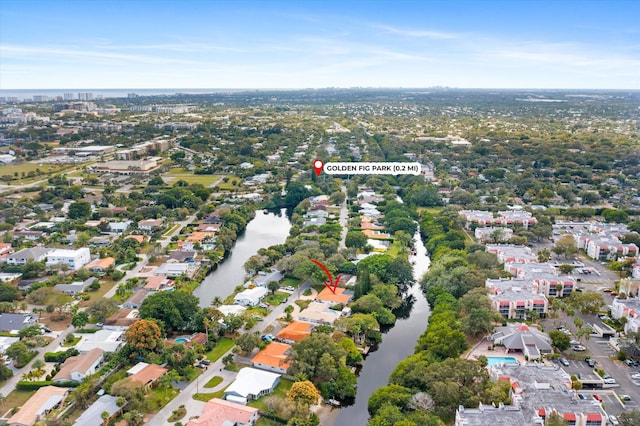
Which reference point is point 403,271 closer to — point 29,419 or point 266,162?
point 29,419

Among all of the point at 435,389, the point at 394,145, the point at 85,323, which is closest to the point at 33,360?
the point at 85,323

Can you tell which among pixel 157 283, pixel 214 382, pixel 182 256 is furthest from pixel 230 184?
pixel 214 382

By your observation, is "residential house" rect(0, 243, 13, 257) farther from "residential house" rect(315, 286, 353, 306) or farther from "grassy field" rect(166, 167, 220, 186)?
"grassy field" rect(166, 167, 220, 186)

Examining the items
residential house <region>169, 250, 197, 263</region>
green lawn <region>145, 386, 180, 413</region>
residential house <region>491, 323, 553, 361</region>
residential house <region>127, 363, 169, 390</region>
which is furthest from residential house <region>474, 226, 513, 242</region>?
green lawn <region>145, 386, 180, 413</region>

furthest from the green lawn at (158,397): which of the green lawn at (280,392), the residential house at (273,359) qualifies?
the residential house at (273,359)

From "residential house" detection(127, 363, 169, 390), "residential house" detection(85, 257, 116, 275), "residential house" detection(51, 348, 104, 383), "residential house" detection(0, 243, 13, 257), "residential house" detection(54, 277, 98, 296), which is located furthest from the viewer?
"residential house" detection(0, 243, 13, 257)

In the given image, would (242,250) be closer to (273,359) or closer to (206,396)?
(273,359)

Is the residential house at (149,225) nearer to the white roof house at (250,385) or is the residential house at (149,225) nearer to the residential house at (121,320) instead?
the residential house at (121,320)
